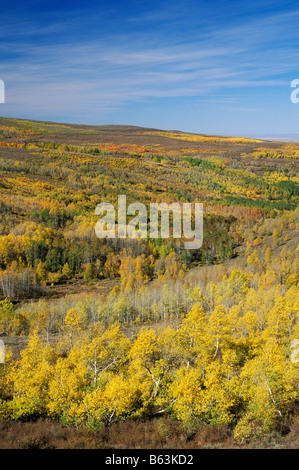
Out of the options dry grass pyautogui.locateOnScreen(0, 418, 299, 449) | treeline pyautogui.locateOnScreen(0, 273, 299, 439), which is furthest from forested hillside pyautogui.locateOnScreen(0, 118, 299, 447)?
dry grass pyautogui.locateOnScreen(0, 418, 299, 449)

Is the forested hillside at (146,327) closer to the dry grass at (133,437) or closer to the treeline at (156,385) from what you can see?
the treeline at (156,385)

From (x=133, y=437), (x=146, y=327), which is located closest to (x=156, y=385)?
(x=133, y=437)

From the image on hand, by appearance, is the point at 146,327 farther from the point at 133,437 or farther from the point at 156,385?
the point at 133,437

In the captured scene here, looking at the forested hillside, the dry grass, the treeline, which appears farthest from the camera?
the forested hillside

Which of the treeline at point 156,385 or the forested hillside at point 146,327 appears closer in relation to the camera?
the treeline at point 156,385

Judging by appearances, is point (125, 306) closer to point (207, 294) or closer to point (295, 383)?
point (207, 294)

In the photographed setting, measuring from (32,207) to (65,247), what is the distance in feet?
152

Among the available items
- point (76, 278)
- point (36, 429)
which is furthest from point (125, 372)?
point (76, 278)

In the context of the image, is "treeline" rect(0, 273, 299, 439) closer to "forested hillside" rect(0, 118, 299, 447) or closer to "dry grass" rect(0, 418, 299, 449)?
"forested hillside" rect(0, 118, 299, 447)

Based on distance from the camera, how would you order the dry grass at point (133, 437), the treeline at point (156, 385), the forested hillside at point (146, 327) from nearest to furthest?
the dry grass at point (133, 437), the treeline at point (156, 385), the forested hillside at point (146, 327)

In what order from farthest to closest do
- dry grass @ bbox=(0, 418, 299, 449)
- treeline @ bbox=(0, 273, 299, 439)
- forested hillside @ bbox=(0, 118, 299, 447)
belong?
forested hillside @ bbox=(0, 118, 299, 447) < treeline @ bbox=(0, 273, 299, 439) < dry grass @ bbox=(0, 418, 299, 449)

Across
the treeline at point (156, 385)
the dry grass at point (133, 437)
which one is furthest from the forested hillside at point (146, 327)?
the dry grass at point (133, 437)
